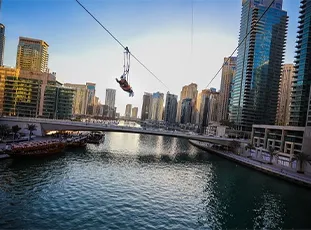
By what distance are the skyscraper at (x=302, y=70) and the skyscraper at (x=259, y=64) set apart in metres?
32.3

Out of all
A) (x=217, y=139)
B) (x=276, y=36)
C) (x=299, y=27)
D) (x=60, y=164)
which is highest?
(x=276, y=36)

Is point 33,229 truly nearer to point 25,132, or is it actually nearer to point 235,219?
point 235,219

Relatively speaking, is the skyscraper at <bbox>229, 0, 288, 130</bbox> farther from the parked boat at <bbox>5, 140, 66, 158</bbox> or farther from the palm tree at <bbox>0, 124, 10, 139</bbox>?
the palm tree at <bbox>0, 124, 10, 139</bbox>

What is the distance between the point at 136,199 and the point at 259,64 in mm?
136010

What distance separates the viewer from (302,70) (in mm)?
104562

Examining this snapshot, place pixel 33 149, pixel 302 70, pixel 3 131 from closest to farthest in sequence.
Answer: pixel 33 149
pixel 3 131
pixel 302 70

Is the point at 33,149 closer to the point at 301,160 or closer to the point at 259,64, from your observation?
the point at 301,160

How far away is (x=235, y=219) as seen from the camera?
25344 millimetres

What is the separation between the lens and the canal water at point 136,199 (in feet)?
72.3

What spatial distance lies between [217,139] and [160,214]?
190 feet

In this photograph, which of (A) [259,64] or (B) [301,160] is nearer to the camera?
(B) [301,160]

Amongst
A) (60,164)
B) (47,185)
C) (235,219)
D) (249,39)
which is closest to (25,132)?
(60,164)

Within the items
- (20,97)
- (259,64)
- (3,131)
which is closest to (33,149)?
(3,131)

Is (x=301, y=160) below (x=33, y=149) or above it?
above
